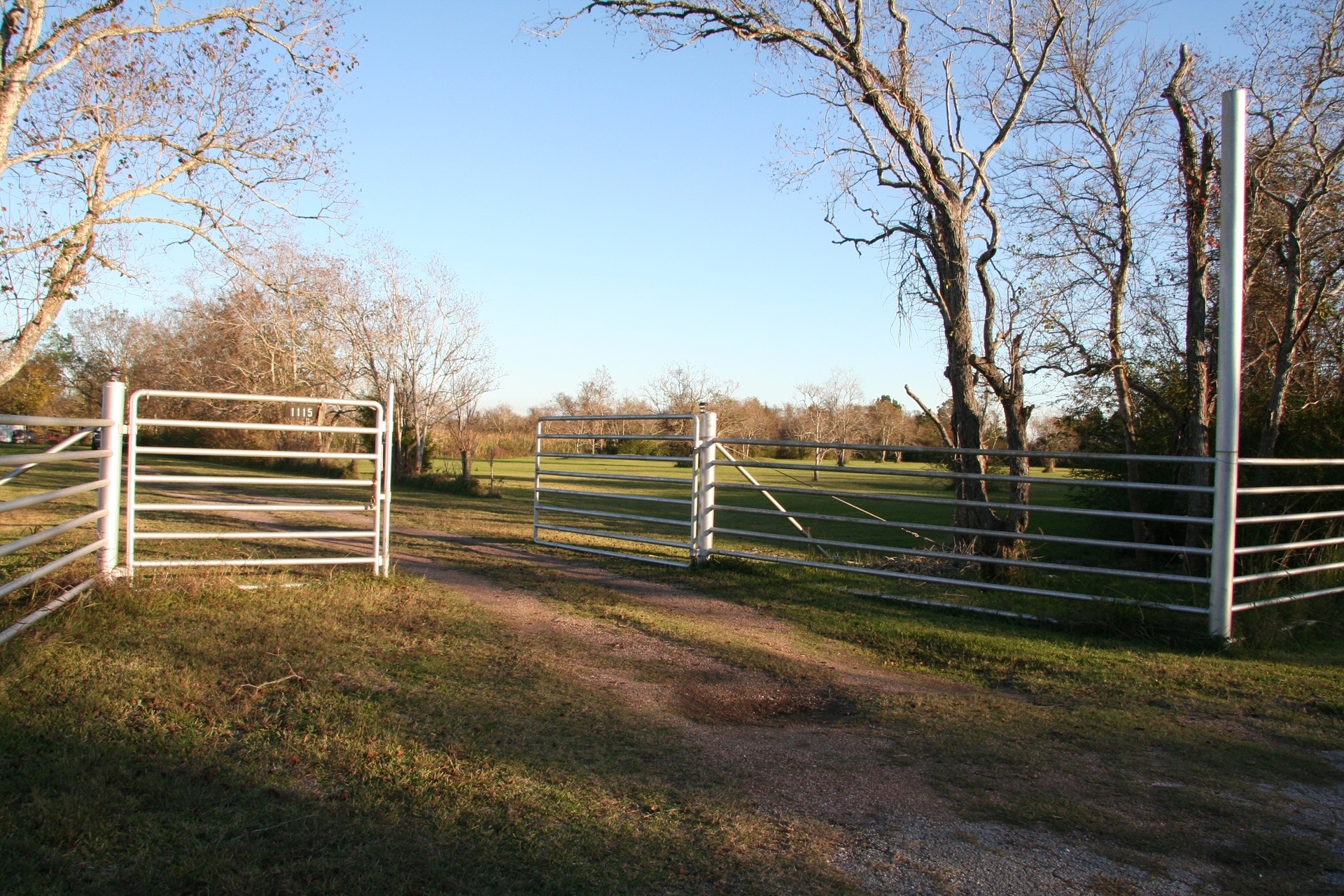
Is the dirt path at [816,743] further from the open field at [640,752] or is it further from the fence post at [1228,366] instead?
the fence post at [1228,366]

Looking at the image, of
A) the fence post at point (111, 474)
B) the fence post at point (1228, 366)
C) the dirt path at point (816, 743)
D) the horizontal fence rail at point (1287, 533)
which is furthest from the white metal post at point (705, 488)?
the fence post at point (111, 474)

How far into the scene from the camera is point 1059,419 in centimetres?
1462

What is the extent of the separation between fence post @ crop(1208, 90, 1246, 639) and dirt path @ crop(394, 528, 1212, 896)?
2506 mm

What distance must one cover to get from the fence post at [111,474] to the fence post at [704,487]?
526 centimetres

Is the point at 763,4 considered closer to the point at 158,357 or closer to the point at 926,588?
the point at 926,588

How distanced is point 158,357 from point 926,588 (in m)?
35.4

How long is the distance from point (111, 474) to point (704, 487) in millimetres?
5384

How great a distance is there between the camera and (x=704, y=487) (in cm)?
923

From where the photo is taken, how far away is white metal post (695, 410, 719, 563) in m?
9.20

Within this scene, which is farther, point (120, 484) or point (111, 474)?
point (120, 484)

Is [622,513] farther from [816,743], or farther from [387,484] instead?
[816,743]

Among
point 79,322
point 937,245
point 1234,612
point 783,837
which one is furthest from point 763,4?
point 79,322

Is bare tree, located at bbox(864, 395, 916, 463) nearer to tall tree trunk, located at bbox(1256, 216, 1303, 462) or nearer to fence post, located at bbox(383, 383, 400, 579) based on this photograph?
tall tree trunk, located at bbox(1256, 216, 1303, 462)

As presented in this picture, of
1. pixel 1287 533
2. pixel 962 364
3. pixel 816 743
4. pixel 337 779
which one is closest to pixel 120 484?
pixel 337 779
